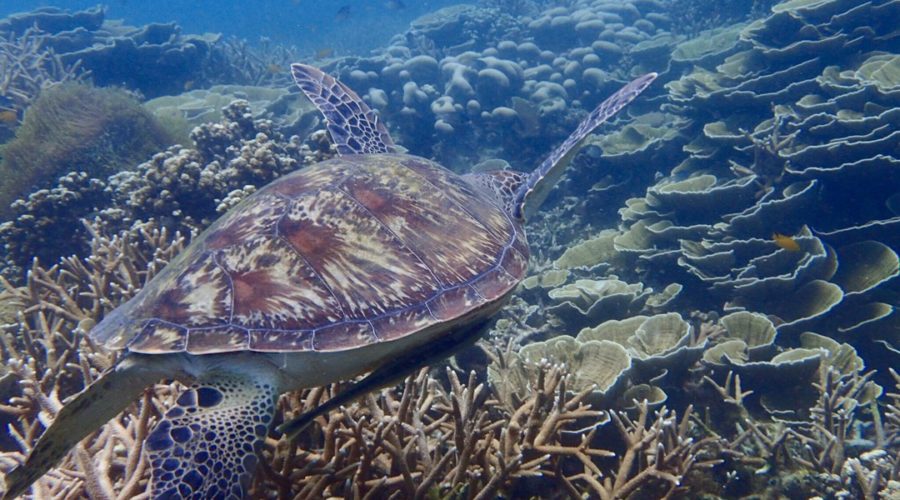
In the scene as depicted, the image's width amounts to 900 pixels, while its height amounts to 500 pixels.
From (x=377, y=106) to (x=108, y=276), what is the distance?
5969 mm

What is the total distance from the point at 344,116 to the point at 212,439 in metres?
3.58

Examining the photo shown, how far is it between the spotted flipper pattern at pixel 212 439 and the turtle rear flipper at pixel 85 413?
0.90 feet

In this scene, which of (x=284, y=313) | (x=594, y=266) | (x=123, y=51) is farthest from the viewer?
(x=123, y=51)

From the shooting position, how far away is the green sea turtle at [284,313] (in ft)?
6.11

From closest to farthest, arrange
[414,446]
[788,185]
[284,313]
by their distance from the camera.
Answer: [284,313], [414,446], [788,185]

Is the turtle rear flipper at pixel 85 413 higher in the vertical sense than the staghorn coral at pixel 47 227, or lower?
higher

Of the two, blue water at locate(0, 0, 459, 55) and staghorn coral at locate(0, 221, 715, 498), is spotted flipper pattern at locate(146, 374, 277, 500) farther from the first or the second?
blue water at locate(0, 0, 459, 55)

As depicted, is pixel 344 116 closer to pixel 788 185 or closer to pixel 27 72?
pixel 788 185

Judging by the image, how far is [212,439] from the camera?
1.86 m

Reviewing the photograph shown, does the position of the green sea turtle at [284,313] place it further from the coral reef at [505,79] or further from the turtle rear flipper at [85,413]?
the coral reef at [505,79]

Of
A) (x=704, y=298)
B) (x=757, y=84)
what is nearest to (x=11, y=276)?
(x=704, y=298)

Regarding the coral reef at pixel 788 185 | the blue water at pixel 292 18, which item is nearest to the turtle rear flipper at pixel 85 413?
the coral reef at pixel 788 185

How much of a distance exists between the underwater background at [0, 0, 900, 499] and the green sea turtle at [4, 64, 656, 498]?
34 centimetres

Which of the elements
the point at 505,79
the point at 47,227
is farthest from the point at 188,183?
the point at 505,79
